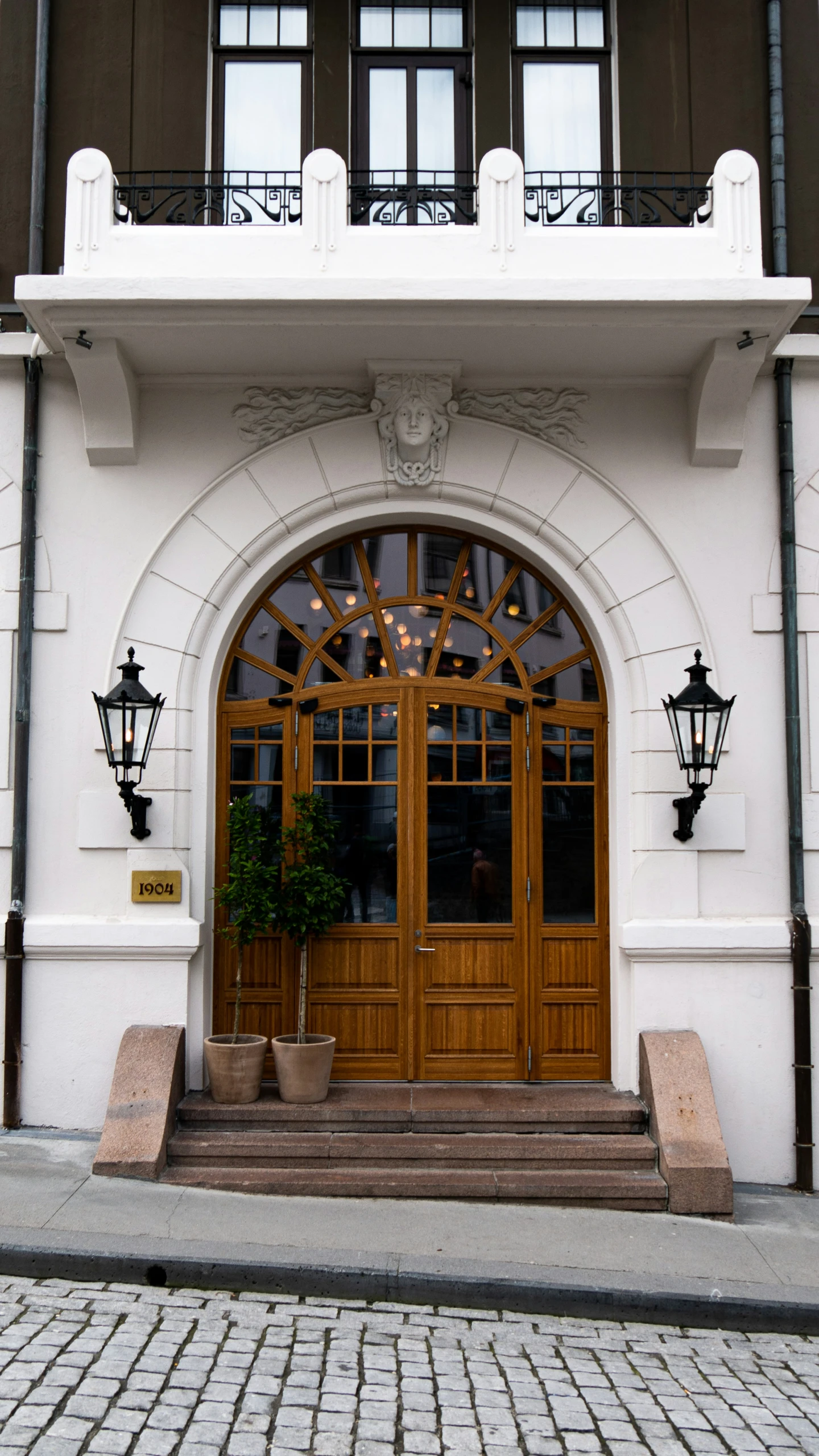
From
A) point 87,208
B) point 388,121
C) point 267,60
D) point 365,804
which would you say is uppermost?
point 267,60

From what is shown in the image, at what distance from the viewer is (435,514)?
331 inches

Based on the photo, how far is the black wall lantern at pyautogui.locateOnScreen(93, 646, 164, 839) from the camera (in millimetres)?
7496

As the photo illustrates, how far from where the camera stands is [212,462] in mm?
8297

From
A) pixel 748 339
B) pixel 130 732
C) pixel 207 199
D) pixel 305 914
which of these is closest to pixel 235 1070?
pixel 305 914

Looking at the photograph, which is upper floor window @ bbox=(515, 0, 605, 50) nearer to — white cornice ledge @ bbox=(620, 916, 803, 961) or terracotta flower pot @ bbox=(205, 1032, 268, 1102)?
white cornice ledge @ bbox=(620, 916, 803, 961)

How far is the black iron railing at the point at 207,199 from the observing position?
8.07 m

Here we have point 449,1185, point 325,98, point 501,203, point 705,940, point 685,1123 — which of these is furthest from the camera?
point 325,98

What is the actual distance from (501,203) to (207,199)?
2.29m

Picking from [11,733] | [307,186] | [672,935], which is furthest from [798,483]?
[11,733]

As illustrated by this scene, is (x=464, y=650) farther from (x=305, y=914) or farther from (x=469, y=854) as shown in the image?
(x=305, y=914)

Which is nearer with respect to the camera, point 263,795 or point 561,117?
point 263,795

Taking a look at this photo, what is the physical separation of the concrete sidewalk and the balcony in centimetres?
514

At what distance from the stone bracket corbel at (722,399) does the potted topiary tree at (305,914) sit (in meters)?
3.83

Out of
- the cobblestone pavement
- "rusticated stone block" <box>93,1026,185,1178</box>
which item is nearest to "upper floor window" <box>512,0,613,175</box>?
"rusticated stone block" <box>93,1026,185,1178</box>
